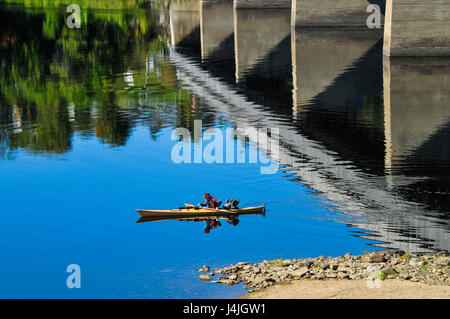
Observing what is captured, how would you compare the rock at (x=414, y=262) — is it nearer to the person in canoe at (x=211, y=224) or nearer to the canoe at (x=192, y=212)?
the canoe at (x=192, y=212)

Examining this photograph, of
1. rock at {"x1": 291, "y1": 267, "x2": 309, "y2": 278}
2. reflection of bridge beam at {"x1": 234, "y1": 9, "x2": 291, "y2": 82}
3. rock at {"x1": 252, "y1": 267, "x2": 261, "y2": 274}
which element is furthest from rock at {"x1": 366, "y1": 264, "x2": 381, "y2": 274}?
reflection of bridge beam at {"x1": 234, "y1": 9, "x2": 291, "y2": 82}

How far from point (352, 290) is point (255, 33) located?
6353cm

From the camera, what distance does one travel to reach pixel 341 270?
2273cm

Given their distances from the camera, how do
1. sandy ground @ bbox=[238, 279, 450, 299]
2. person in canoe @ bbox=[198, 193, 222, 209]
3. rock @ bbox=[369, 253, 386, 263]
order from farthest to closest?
person in canoe @ bbox=[198, 193, 222, 209] < rock @ bbox=[369, 253, 386, 263] < sandy ground @ bbox=[238, 279, 450, 299]

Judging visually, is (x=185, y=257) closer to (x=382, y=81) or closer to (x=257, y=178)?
(x=257, y=178)

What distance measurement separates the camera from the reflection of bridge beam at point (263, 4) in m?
103

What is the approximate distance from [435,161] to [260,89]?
2072 centimetres

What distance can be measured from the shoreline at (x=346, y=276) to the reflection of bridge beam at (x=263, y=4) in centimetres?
8153

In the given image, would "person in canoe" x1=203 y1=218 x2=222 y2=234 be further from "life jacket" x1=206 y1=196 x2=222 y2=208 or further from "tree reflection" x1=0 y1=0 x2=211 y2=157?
"tree reflection" x1=0 y1=0 x2=211 y2=157

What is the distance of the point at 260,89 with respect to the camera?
54.3 metres

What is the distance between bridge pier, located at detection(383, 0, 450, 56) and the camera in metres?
59.8

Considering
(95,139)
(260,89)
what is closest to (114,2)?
(260,89)

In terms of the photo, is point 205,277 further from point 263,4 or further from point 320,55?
point 263,4

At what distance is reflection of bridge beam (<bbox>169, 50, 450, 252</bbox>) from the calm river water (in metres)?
0.10
